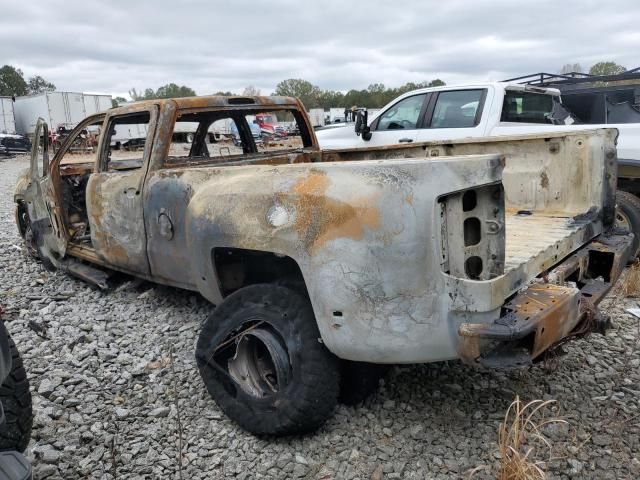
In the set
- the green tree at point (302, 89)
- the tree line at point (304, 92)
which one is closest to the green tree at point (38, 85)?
the tree line at point (304, 92)

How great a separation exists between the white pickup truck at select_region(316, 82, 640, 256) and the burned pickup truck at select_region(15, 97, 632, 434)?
102 inches

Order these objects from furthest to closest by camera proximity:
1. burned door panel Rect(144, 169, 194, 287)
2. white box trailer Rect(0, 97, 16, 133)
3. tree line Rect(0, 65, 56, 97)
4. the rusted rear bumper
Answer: tree line Rect(0, 65, 56, 97) → white box trailer Rect(0, 97, 16, 133) → burned door panel Rect(144, 169, 194, 287) → the rusted rear bumper

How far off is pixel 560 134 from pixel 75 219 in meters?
4.62

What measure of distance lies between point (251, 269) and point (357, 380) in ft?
2.98

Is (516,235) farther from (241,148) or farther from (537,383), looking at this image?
(241,148)

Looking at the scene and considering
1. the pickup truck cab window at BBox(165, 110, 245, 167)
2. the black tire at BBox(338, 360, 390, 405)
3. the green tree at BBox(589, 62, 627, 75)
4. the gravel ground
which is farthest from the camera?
the green tree at BBox(589, 62, 627, 75)

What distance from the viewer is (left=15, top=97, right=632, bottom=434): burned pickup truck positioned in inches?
88.2

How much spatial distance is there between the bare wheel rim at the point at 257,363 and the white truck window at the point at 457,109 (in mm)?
4684

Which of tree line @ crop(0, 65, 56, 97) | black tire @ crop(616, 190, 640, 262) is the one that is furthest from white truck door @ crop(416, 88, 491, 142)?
tree line @ crop(0, 65, 56, 97)

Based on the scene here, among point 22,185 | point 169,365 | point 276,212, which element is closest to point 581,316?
point 276,212

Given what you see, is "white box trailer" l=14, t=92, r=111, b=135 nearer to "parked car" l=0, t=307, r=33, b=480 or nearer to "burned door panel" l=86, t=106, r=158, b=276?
"burned door panel" l=86, t=106, r=158, b=276

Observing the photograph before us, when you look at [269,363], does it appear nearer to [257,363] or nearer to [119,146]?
[257,363]

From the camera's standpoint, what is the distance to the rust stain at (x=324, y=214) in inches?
90.9

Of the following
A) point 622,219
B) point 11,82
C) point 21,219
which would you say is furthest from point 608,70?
point 11,82
